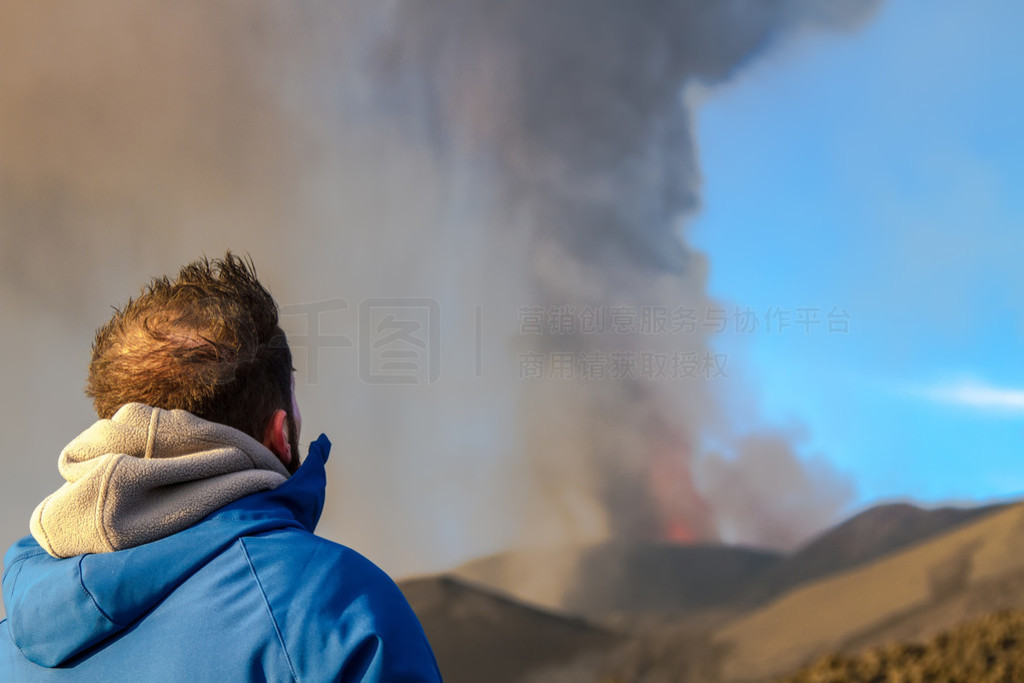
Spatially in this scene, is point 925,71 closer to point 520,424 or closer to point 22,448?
point 520,424

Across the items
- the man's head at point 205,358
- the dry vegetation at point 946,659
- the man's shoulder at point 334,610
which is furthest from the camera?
the dry vegetation at point 946,659

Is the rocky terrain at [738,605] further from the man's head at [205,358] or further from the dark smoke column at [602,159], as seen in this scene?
the man's head at [205,358]

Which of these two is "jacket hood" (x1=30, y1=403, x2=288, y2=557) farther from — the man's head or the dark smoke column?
the dark smoke column

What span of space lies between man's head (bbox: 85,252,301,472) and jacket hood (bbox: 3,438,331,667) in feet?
0.24

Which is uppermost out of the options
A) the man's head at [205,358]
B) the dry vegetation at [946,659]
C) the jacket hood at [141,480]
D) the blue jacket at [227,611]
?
the man's head at [205,358]

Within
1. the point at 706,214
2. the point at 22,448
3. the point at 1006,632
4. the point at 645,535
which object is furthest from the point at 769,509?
the point at 22,448

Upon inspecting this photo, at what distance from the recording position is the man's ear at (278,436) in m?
0.65

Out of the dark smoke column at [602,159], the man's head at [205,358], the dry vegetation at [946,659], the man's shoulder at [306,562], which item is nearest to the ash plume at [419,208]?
the dark smoke column at [602,159]

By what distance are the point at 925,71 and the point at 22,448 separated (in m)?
2.73

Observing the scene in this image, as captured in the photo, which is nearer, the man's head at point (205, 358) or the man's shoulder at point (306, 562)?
the man's shoulder at point (306, 562)

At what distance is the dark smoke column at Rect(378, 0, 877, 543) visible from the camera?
99.7 inches

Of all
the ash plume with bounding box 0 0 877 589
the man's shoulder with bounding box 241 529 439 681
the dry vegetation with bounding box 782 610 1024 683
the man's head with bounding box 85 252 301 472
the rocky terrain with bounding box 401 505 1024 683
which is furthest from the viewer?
the ash plume with bounding box 0 0 877 589

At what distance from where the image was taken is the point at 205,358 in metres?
0.62

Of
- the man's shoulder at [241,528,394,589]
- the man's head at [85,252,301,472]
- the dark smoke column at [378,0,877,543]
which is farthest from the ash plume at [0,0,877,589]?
the man's shoulder at [241,528,394,589]
